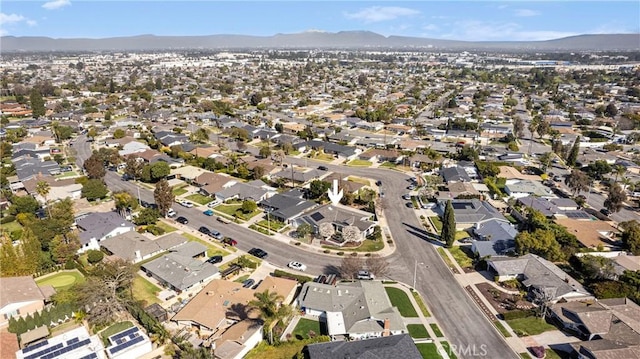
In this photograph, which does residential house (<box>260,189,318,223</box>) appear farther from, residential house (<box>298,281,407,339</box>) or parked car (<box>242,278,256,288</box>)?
residential house (<box>298,281,407,339</box>)

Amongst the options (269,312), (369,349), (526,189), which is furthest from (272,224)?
(526,189)

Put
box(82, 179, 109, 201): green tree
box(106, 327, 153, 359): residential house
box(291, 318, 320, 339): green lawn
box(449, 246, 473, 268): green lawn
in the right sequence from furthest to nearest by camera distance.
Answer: box(82, 179, 109, 201): green tree → box(449, 246, 473, 268): green lawn → box(291, 318, 320, 339): green lawn → box(106, 327, 153, 359): residential house

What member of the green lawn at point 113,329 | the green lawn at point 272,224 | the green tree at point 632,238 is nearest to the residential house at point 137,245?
the green lawn at point 272,224

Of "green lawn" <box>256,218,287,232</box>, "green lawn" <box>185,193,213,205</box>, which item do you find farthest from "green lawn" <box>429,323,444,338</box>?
"green lawn" <box>185,193,213,205</box>

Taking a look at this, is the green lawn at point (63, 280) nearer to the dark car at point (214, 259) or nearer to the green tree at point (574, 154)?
the dark car at point (214, 259)

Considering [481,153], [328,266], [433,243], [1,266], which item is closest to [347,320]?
[328,266]
